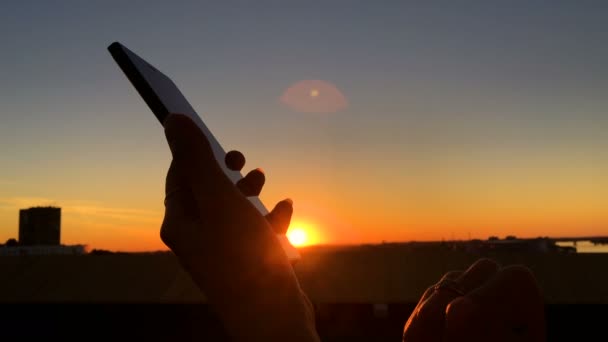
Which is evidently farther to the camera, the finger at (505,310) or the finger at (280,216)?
the finger at (280,216)

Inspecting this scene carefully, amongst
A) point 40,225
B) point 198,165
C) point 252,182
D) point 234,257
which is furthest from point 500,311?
point 40,225

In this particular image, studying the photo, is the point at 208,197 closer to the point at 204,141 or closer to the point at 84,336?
the point at 204,141

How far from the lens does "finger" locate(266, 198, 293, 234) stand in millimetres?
2588

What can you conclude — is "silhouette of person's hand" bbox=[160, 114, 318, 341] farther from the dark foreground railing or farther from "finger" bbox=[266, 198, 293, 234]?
the dark foreground railing

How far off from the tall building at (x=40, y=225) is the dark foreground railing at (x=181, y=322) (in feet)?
325

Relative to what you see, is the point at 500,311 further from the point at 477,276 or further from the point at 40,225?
the point at 40,225

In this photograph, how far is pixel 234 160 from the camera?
→ 2.61m

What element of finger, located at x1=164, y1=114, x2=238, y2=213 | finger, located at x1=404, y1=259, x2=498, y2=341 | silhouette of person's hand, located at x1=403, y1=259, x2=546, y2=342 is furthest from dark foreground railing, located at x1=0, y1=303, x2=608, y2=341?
finger, located at x1=164, y1=114, x2=238, y2=213

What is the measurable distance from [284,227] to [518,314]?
1209 mm

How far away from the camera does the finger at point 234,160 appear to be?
261 cm

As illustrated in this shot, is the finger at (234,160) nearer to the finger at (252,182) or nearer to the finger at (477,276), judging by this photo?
the finger at (252,182)

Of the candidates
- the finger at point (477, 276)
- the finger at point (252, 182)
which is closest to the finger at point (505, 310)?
the finger at point (477, 276)

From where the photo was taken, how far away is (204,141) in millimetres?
1697

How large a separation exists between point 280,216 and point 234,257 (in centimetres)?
96
